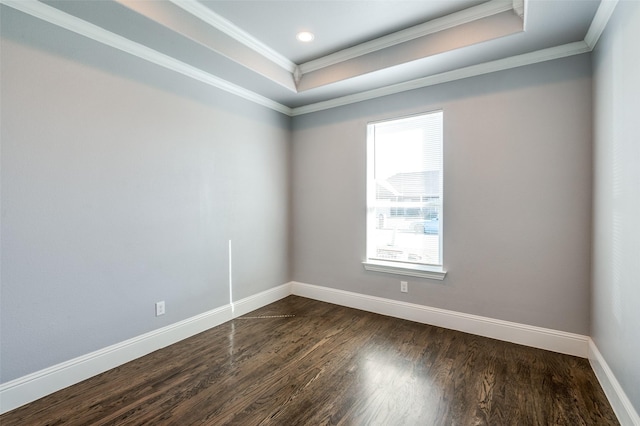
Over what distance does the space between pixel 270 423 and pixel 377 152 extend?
2.88 metres

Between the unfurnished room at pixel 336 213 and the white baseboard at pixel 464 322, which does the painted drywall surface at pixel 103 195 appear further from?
the white baseboard at pixel 464 322

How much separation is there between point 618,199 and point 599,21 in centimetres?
127

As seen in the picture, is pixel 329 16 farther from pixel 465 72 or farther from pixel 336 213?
pixel 336 213

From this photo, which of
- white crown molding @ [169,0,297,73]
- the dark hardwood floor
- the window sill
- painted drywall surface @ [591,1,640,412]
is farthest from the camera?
the window sill

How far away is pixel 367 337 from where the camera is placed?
288 cm

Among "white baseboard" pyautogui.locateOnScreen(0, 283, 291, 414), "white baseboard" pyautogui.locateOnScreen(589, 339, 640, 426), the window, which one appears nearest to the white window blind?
the window

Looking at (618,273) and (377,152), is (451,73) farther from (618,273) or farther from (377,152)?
(618,273)

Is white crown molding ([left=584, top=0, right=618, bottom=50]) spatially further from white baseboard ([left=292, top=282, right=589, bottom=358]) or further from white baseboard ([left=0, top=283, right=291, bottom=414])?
white baseboard ([left=0, top=283, right=291, bottom=414])

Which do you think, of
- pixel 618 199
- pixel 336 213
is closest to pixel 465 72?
pixel 618 199

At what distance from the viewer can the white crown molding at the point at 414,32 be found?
2330 millimetres

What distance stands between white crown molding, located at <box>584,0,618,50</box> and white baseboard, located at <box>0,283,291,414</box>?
12.9ft

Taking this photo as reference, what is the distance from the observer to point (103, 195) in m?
2.29

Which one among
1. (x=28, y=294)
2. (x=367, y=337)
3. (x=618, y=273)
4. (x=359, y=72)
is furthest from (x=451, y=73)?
(x=28, y=294)

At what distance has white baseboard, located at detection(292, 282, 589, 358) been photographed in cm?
250
